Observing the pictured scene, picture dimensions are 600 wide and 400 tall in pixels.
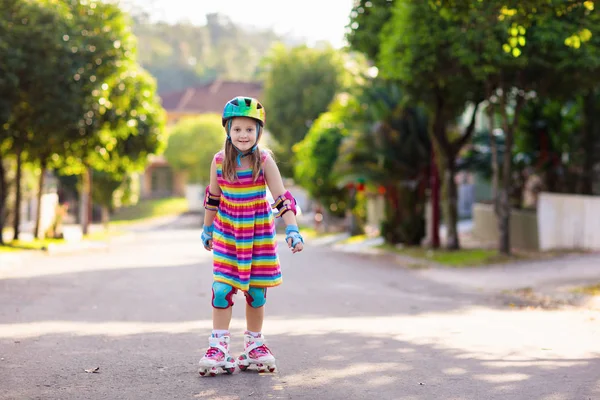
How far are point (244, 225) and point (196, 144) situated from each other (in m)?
64.6

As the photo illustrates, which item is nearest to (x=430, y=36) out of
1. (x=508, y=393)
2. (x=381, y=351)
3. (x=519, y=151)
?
(x=519, y=151)

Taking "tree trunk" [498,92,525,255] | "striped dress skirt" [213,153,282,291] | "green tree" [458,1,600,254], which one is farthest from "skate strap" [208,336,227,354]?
"tree trunk" [498,92,525,255]

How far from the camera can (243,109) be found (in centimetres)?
666

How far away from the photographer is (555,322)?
33.7 ft

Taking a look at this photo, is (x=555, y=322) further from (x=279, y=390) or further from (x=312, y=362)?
(x=279, y=390)

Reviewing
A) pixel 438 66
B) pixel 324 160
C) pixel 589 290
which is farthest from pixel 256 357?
pixel 324 160

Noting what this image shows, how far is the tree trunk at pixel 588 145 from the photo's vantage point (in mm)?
26828

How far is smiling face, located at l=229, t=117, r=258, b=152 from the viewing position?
21.8ft

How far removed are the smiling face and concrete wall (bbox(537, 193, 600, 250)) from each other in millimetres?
16069

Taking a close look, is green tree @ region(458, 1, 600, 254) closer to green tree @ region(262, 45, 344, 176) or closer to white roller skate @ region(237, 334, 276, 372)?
white roller skate @ region(237, 334, 276, 372)

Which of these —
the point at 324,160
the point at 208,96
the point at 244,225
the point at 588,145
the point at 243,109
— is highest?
the point at 208,96

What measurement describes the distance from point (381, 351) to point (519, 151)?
866 inches

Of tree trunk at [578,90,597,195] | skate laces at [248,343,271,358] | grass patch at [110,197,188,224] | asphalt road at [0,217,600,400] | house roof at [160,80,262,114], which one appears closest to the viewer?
asphalt road at [0,217,600,400]

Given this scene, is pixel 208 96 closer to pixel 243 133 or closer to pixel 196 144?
pixel 196 144
